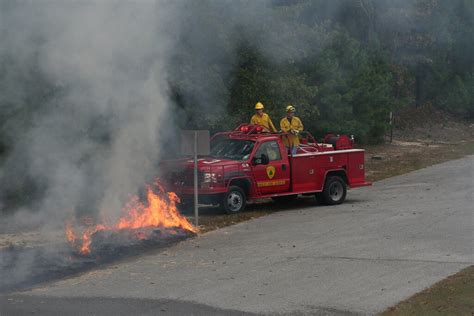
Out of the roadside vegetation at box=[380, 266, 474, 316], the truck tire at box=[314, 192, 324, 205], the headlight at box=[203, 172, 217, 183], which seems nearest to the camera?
the roadside vegetation at box=[380, 266, 474, 316]

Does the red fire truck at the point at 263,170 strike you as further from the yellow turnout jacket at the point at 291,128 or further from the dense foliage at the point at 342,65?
the dense foliage at the point at 342,65

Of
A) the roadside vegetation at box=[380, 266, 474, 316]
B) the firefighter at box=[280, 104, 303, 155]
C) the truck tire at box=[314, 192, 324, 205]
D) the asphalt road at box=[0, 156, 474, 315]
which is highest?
the firefighter at box=[280, 104, 303, 155]

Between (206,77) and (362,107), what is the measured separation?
707 inches

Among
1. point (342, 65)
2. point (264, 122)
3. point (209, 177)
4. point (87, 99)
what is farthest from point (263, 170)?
point (342, 65)

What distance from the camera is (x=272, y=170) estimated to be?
18.1 m

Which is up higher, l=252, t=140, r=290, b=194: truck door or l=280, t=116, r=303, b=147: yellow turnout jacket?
l=280, t=116, r=303, b=147: yellow turnout jacket

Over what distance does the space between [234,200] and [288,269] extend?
5.90 meters

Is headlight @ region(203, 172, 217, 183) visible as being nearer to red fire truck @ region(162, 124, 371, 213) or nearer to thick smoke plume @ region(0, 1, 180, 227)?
red fire truck @ region(162, 124, 371, 213)

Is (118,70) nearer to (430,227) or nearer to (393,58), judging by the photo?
(430,227)

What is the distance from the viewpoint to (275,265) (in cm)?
1206

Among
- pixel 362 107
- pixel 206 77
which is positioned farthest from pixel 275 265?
pixel 362 107

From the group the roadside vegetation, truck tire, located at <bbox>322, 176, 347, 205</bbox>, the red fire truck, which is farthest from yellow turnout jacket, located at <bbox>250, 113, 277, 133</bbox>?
the roadside vegetation

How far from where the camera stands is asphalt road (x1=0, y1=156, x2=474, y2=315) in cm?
976

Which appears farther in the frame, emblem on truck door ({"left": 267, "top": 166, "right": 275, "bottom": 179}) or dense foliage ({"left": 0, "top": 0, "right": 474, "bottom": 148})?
emblem on truck door ({"left": 267, "top": 166, "right": 275, "bottom": 179})
